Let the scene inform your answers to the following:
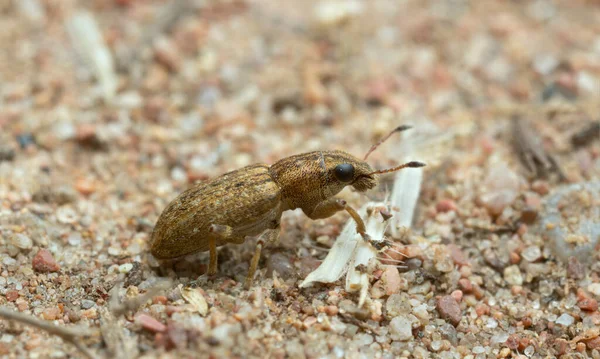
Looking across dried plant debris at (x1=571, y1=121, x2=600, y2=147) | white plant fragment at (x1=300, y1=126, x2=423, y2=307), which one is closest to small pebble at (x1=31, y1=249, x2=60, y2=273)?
white plant fragment at (x1=300, y1=126, x2=423, y2=307)

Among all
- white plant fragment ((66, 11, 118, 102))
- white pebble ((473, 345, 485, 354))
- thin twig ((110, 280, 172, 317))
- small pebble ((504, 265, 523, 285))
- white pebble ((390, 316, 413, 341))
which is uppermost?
white plant fragment ((66, 11, 118, 102))

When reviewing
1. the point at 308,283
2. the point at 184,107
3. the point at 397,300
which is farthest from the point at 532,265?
the point at 184,107

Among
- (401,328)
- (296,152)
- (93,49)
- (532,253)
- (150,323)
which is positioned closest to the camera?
(150,323)

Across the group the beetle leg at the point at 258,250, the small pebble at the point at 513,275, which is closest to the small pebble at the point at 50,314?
the beetle leg at the point at 258,250

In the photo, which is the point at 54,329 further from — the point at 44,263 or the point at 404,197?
the point at 404,197

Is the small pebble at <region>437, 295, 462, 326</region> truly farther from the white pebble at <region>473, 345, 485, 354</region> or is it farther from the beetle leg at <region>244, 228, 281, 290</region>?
the beetle leg at <region>244, 228, 281, 290</region>

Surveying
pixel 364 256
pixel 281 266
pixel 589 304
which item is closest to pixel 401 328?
Answer: pixel 364 256

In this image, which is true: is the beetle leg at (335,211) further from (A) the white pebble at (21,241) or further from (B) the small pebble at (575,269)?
(A) the white pebble at (21,241)
